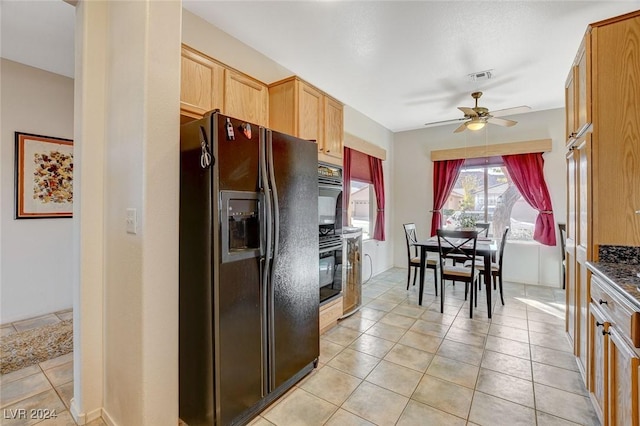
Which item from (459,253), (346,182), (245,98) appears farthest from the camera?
(346,182)

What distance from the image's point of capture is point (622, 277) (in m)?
1.33

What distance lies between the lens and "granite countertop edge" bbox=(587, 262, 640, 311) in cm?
111

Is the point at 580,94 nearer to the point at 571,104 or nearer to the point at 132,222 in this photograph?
the point at 571,104

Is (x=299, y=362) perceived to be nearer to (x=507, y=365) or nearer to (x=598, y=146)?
(x=507, y=365)

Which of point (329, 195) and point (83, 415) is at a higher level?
point (329, 195)

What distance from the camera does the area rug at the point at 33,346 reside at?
89.3 inches

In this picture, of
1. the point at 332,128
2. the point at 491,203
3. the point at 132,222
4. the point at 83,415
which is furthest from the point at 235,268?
the point at 491,203

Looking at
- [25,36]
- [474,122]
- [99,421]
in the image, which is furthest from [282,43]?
[99,421]

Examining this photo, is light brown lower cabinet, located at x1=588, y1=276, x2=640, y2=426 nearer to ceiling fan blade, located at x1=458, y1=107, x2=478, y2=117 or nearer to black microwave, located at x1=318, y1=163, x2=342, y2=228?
black microwave, located at x1=318, y1=163, x2=342, y2=228

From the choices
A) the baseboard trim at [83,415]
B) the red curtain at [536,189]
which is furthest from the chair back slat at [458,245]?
the baseboard trim at [83,415]

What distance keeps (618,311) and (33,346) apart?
13.0 feet

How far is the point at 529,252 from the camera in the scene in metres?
4.64

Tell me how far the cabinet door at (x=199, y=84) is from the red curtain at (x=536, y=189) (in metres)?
4.61

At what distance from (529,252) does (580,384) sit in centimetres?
309
